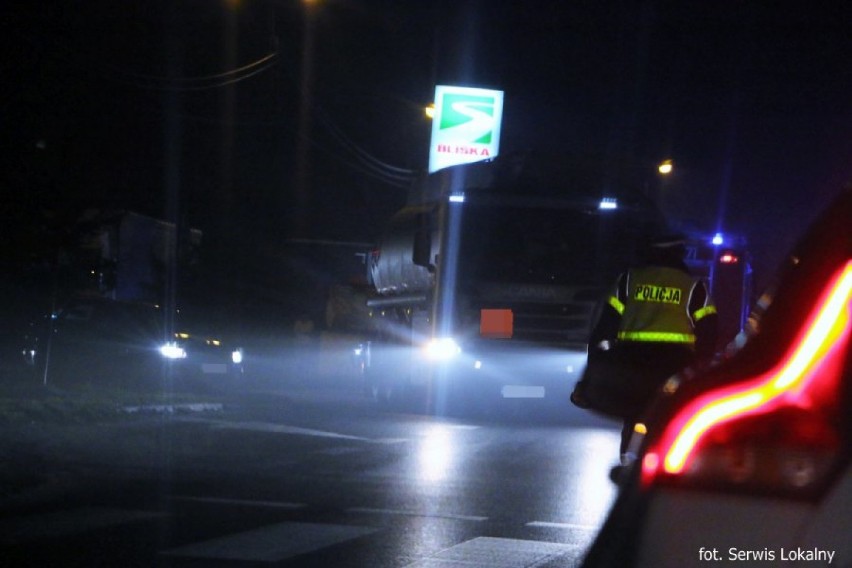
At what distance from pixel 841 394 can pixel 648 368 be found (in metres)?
4.70

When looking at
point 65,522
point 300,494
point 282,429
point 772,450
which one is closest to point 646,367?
point 300,494

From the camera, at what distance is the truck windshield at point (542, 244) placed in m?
19.6

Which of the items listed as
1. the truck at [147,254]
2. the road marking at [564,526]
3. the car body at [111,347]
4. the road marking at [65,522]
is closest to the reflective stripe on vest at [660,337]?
the road marking at [564,526]

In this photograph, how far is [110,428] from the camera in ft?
52.0

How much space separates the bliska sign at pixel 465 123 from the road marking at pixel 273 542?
A: 30331 mm

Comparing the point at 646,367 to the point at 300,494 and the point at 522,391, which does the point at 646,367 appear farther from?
the point at 522,391

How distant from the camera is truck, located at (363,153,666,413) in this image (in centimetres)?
1964

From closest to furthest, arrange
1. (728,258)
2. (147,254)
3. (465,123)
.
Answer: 1. (728,258)
2. (465,123)
3. (147,254)

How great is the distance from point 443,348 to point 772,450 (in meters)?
16.9

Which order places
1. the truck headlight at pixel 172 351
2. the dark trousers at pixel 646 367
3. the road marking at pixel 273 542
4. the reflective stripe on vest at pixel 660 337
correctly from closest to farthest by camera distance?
the dark trousers at pixel 646 367
the road marking at pixel 273 542
the reflective stripe on vest at pixel 660 337
the truck headlight at pixel 172 351

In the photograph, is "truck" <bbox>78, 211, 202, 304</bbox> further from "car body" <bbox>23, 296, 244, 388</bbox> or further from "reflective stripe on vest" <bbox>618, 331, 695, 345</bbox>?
"reflective stripe on vest" <bbox>618, 331, 695, 345</bbox>

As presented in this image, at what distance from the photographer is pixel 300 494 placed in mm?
10383

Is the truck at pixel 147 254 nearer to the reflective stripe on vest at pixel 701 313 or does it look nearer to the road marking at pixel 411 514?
Result: the road marking at pixel 411 514

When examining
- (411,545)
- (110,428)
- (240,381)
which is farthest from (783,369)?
(240,381)
